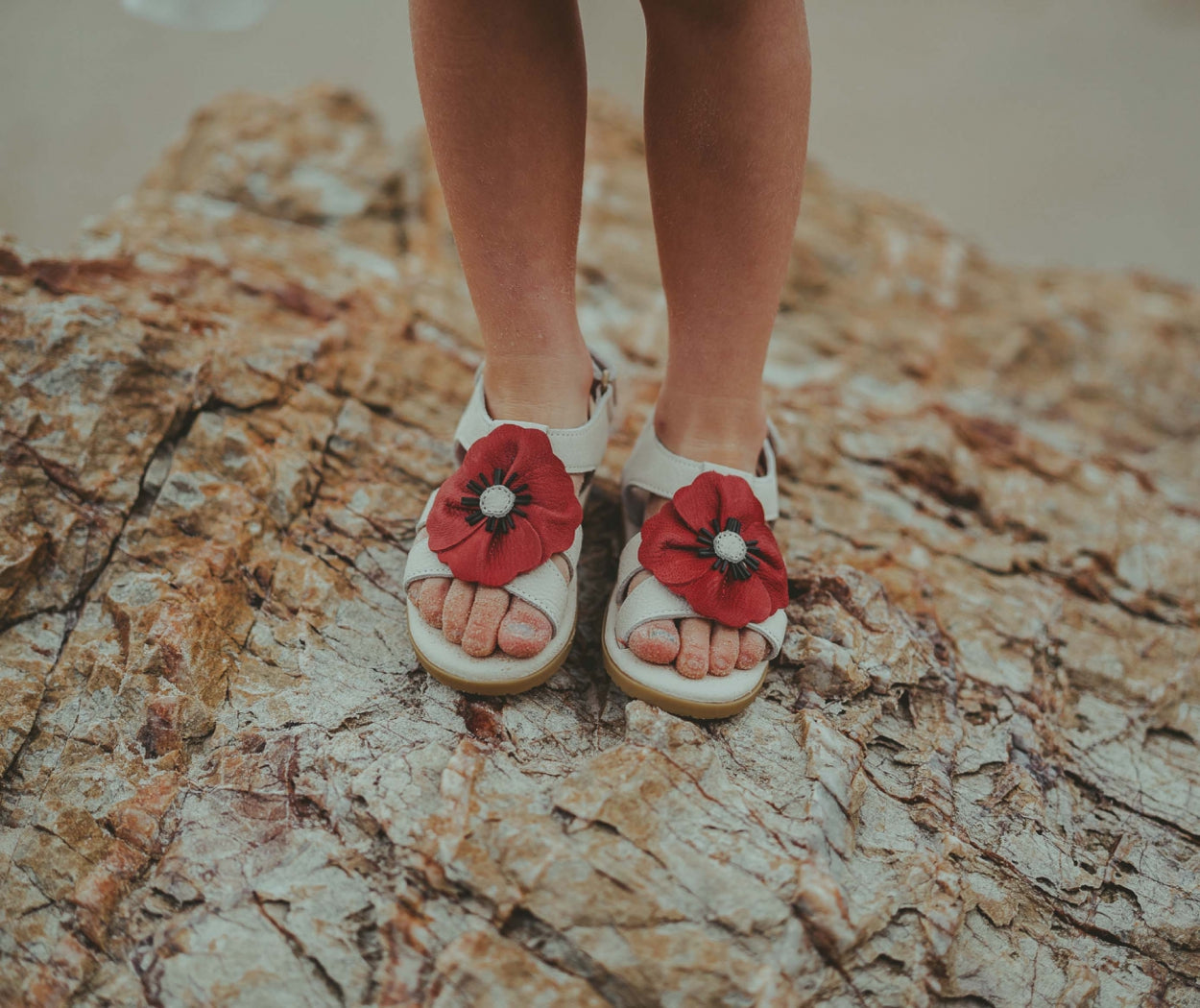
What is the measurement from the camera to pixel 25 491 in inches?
48.6

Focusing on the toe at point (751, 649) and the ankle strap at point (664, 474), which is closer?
the toe at point (751, 649)

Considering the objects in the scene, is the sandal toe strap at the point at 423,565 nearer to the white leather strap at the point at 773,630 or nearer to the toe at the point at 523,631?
the toe at the point at 523,631

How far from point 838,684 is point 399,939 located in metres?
0.66

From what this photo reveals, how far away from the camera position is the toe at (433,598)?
3.52 ft

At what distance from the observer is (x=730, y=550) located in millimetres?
1104

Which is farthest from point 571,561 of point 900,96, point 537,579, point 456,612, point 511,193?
point 900,96

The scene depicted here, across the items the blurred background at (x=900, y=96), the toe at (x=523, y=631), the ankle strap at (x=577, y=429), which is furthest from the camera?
the blurred background at (x=900, y=96)

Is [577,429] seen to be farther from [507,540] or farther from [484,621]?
[484,621]

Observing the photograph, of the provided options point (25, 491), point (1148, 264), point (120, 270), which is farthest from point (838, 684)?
point (1148, 264)

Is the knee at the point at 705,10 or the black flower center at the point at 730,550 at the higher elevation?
the knee at the point at 705,10

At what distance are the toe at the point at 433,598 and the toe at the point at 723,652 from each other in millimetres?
351

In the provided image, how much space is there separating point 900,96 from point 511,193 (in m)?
4.63

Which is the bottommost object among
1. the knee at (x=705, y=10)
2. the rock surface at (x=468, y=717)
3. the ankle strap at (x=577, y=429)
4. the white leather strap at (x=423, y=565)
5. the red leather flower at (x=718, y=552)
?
the rock surface at (x=468, y=717)

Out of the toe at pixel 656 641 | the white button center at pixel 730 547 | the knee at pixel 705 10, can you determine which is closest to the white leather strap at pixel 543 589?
the toe at pixel 656 641
